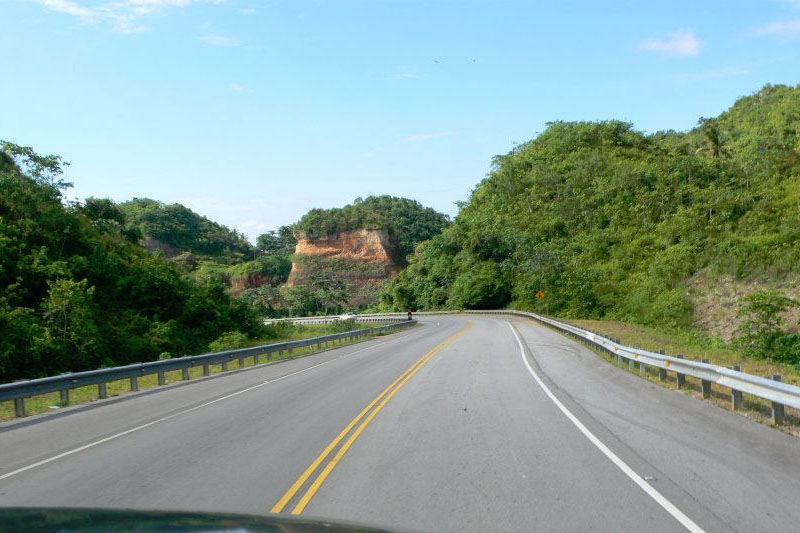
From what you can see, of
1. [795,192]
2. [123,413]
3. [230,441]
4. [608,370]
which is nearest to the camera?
[230,441]

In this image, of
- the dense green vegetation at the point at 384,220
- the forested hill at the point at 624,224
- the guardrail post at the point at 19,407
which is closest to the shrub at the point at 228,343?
the guardrail post at the point at 19,407

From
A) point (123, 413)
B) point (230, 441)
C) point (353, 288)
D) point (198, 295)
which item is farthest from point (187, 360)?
point (353, 288)

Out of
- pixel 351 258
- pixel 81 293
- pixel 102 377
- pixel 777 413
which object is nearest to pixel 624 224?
pixel 351 258

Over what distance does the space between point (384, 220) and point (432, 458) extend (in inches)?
4551

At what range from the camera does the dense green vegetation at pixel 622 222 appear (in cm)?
5669

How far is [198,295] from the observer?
42000 millimetres

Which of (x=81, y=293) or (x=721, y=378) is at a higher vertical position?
(x=81, y=293)

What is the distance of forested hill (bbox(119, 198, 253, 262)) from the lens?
10938 centimetres

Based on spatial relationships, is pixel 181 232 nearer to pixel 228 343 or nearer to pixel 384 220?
pixel 384 220

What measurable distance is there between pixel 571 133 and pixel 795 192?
5097 centimetres

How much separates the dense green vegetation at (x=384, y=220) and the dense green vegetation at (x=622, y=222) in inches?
708

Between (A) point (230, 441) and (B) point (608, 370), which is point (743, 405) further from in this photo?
(A) point (230, 441)

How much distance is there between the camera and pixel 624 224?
75000 millimetres

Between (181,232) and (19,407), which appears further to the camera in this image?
(181,232)
